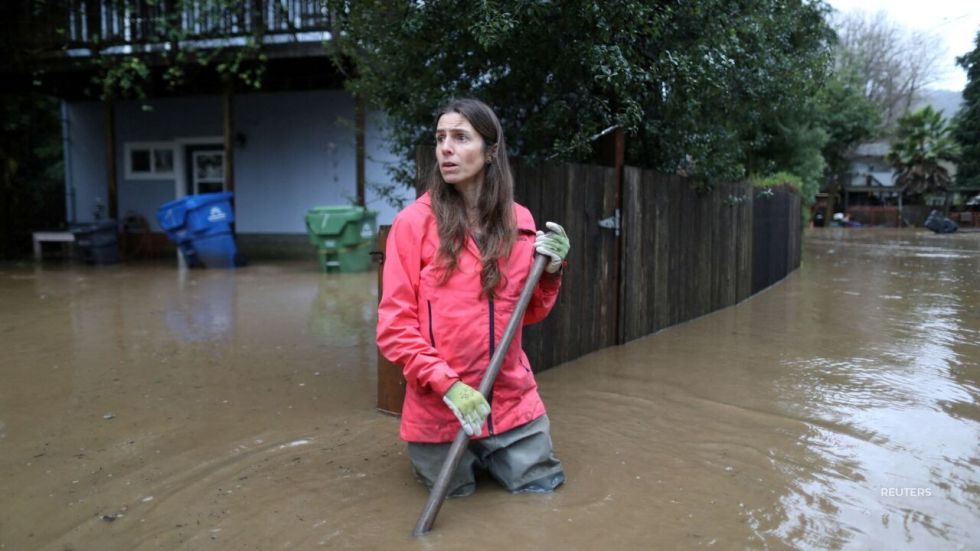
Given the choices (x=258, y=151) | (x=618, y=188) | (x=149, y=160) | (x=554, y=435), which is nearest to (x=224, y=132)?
(x=258, y=151)

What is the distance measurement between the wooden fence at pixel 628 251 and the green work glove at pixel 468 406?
1507 mm

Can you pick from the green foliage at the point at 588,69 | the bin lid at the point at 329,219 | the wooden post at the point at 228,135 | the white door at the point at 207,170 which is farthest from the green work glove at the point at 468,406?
the white door at the point at 207,170

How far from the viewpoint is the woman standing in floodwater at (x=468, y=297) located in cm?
302

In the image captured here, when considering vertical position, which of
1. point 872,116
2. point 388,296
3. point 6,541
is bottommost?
point 6,541

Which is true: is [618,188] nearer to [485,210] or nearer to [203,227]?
[485,210]

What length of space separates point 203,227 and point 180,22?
3.49 metres

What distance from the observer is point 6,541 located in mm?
2822

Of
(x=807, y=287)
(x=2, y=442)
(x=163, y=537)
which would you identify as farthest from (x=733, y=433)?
(x=807, y=287)

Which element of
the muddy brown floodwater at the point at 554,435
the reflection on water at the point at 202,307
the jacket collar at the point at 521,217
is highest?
the jacket collar at the point at 521,217

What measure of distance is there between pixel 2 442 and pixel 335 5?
11.9 feet

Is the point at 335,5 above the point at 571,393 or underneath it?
above

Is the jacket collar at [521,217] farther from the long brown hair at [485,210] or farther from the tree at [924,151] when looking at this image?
the tree at [924,151]

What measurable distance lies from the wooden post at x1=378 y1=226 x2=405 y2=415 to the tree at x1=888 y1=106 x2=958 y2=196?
42.6 meters

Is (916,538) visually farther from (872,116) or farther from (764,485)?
(872,116)
